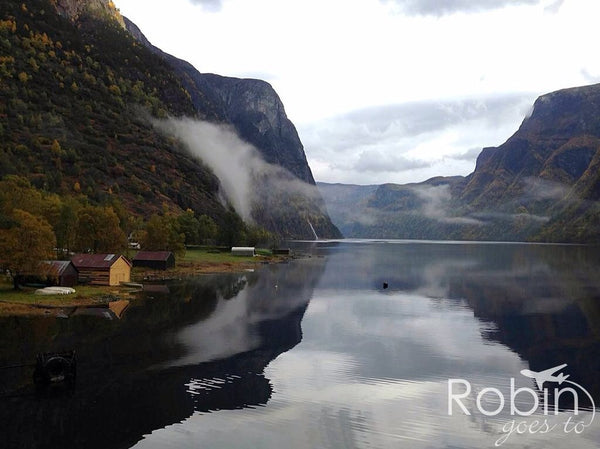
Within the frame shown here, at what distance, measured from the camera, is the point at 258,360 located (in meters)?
48.2

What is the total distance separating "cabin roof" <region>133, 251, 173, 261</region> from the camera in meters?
124

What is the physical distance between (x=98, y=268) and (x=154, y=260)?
34.5 metres

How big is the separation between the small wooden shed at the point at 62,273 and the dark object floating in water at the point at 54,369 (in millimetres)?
44661

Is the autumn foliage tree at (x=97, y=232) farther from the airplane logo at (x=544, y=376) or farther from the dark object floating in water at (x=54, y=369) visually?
the airplane logo at (x=544, y=376)

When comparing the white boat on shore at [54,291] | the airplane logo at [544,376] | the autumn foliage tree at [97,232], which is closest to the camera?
the airplane logo at [544,376]

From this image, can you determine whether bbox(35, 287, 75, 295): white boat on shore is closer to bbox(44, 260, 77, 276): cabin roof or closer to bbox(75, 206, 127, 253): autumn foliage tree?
bbox(44, 260, 77, 276): cabin roof

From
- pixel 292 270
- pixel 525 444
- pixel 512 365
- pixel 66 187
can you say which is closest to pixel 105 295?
pixel 512 365

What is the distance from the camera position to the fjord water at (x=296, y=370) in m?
31.0

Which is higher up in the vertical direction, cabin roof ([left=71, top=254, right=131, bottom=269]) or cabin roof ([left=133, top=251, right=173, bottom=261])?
cabin roof ([left=71, top=254, right=131, bottom=269])

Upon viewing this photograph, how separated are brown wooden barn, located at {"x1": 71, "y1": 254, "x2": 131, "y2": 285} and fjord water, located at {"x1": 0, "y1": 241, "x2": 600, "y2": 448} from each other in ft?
41.5

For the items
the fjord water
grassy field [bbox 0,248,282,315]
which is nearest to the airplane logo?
the fjord water

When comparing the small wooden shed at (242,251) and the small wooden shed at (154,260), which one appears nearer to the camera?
the small wooden shed at (154,260)

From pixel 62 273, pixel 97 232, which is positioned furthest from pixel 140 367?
pixel 97 232

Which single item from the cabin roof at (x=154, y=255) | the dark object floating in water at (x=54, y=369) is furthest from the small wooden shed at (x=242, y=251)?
the dark object floating in water at (x=54, y=369)
